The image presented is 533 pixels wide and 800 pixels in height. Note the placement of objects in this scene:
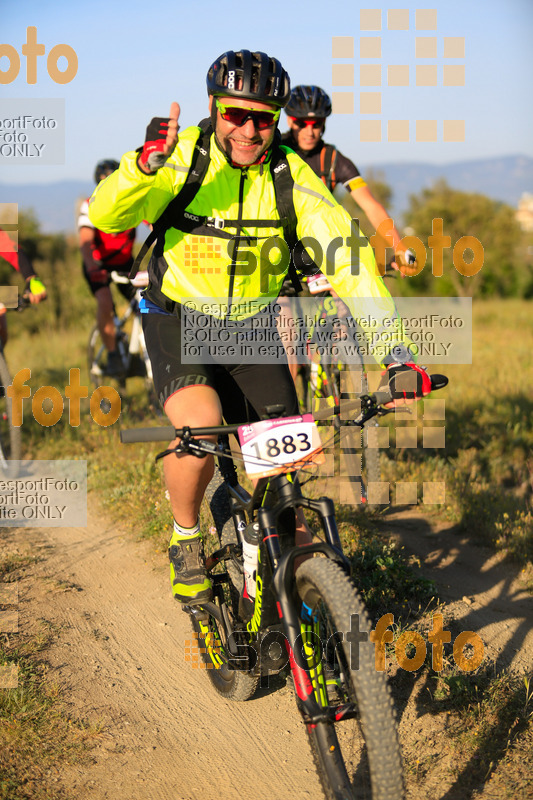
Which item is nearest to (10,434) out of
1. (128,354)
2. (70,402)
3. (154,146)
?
(70,402)

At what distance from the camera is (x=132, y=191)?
2.72 metres

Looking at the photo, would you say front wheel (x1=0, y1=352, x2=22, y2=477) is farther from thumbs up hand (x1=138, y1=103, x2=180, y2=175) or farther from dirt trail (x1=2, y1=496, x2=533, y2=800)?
thumbs up hand (x1=138, y1=103, x2=180, y2=175)

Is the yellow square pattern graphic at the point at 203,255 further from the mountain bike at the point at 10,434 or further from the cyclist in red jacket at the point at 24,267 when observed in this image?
the mountain bike at the point at 10,434

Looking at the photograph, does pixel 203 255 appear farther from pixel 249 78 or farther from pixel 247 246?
pixel 249 78

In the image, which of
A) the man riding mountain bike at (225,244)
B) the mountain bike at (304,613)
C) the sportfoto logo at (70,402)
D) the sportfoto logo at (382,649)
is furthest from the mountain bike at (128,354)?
the mountain bike at (304,613)

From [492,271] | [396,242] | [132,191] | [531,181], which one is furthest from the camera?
[492,271]

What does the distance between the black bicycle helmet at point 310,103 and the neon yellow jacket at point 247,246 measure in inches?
121

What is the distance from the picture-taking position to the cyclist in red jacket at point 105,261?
771 cm

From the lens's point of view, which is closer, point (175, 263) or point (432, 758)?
point (432, 758)

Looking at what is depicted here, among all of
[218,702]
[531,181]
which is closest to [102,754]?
[218,702]

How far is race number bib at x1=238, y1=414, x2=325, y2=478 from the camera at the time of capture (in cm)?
249

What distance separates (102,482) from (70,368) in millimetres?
4676

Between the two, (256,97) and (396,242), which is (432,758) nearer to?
(256,97)

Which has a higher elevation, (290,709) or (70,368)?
(70,368)
